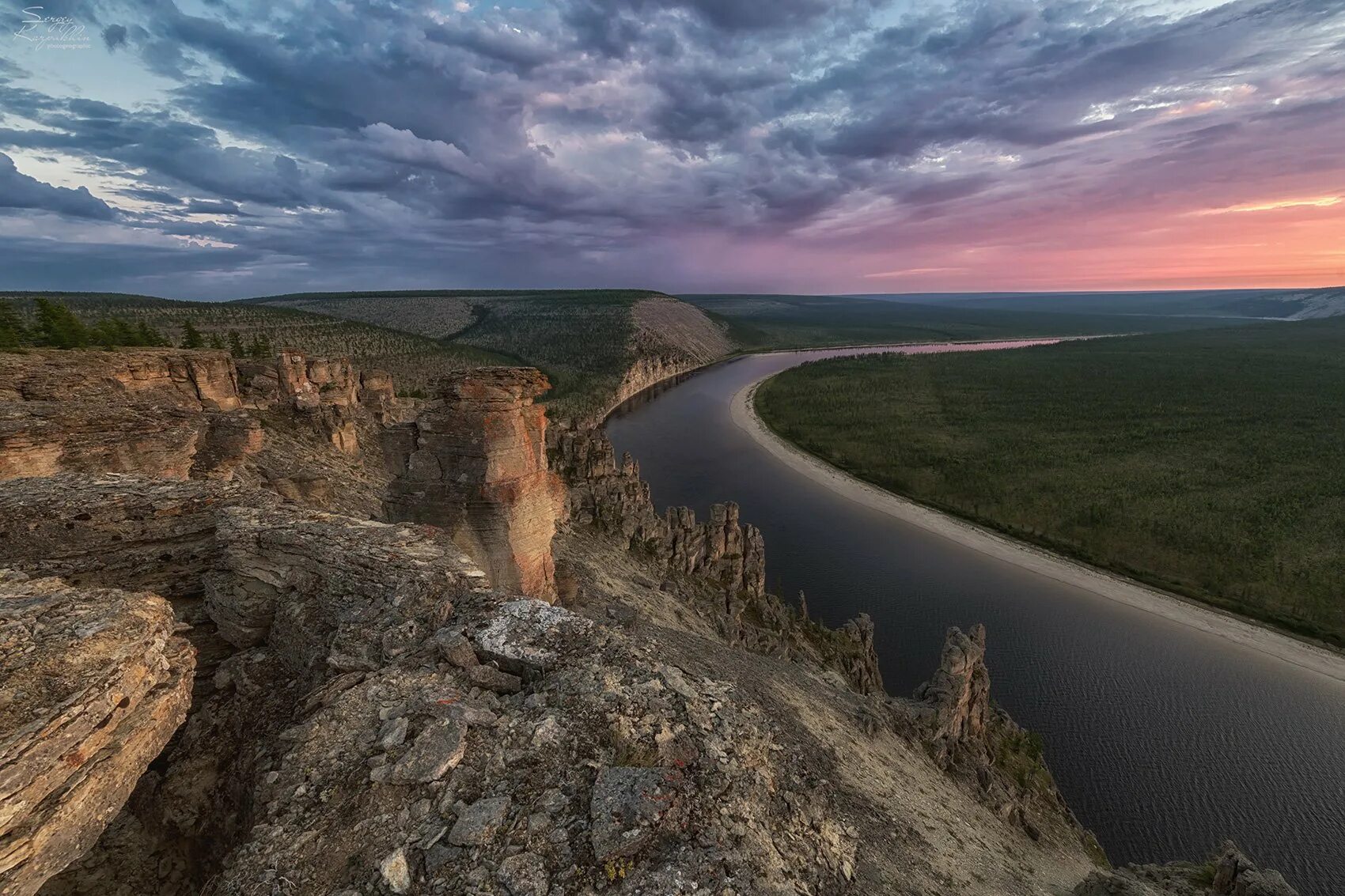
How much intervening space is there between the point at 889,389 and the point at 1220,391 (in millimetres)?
67267

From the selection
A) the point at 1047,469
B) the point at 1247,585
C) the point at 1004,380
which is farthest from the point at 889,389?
the point at 1247,585

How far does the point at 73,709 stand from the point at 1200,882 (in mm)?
28125

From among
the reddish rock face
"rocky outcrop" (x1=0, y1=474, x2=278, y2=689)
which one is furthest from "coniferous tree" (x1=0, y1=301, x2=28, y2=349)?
"rocky outcrop" (x1=0, y1=474, x2=278, y2=689)

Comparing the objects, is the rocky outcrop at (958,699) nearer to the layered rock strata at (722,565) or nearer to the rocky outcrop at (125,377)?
the layered rock strata at (722,565)

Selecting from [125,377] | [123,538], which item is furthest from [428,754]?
[125,377]

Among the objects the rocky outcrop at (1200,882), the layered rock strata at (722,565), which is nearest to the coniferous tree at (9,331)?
the layered rock strata at (722,565)

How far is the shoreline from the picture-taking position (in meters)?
40.9

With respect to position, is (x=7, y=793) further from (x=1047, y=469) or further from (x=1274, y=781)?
(x=1047, y=469)

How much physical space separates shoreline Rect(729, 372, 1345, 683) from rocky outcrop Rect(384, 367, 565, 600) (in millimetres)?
51211

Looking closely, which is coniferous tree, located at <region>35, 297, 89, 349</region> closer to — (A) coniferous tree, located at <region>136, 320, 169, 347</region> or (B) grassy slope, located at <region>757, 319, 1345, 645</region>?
(A) coniferous tree, located at <region>136, 320, 169, 347</region>

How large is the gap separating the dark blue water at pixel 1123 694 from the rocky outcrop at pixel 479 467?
2787 centimetres

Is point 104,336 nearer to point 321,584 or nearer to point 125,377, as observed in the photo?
point 125,377

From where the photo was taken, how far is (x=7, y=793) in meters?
4.82

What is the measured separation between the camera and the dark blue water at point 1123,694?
92.1 feet
